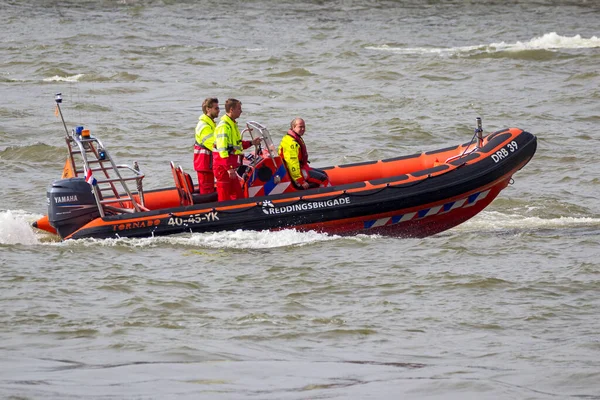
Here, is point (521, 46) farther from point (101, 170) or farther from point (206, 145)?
point (101, 170)

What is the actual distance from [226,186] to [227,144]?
0.40m

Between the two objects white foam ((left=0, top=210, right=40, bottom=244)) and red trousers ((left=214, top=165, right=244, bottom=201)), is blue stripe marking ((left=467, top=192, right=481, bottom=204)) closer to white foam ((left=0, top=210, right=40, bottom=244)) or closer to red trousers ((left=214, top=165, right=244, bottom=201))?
red trousers ((left=214, top=165, right=244, bottom=201))

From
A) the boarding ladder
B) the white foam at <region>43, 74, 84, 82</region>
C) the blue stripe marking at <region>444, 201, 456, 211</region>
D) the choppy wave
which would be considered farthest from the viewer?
the choppy wave

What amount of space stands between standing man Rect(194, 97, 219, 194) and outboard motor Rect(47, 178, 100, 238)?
91 cm

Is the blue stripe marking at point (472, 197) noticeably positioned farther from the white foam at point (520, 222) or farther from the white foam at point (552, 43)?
the white foam at point (552, 43)

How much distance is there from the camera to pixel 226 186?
30.8ft

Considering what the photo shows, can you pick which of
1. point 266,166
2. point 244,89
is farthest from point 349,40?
point 266,166

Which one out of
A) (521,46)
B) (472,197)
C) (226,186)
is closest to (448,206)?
(472,197)

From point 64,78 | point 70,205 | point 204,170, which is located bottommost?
point 70,205

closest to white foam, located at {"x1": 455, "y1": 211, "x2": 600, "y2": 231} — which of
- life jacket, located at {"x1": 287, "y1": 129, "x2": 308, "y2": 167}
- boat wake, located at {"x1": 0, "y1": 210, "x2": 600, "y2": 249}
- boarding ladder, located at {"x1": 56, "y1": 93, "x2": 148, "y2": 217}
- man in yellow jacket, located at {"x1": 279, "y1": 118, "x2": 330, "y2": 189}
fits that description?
boat wake, located at {"x1": 0, "y1": 210, "x2": 600, "y2": 249}

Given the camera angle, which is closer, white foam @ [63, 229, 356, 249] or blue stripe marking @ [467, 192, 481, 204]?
white foam @ [63, 229, 356, 249]

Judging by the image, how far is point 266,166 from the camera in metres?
9.54

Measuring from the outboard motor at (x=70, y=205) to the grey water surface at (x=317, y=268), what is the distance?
253mm

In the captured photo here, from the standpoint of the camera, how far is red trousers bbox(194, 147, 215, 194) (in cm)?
944
